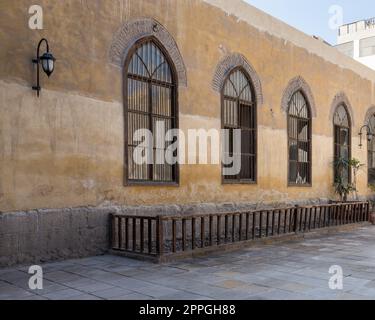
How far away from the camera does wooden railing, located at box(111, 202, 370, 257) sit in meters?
6.68

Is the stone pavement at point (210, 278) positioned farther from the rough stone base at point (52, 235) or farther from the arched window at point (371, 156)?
the arched window at point (371, 156)

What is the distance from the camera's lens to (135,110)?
769 centimetres

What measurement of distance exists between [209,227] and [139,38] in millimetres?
3341

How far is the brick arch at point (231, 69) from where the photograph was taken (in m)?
9.46

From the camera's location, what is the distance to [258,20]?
1070cm

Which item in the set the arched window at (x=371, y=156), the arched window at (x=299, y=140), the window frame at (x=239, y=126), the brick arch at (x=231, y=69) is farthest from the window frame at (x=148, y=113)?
the arched window at (x=371, y=156)

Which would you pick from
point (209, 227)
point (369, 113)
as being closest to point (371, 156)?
point (369, 113)

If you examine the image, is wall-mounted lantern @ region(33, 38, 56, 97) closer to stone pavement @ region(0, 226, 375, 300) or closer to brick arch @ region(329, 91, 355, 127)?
stone pavement @ region(0, 226, 375, 300)

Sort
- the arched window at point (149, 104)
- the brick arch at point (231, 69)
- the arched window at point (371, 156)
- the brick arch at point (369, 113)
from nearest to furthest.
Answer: the arched window at point (149, 104)
the brick arch at point (231, 69)
the brick arch at point (369, 113)
the arched window at point (371, 156)

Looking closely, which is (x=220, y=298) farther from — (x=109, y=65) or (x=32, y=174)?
(x=109, y=65)

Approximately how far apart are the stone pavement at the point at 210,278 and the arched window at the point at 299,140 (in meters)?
4.62

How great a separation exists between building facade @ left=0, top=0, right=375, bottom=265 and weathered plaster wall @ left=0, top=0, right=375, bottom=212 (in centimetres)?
2
